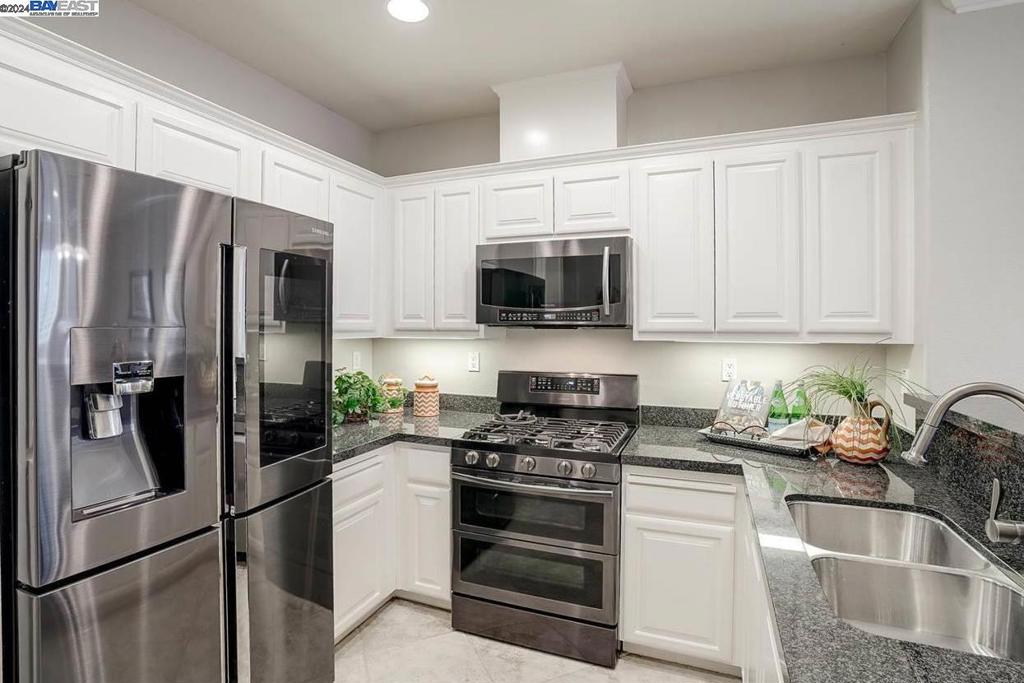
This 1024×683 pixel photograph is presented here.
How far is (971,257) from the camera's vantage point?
2.02 m

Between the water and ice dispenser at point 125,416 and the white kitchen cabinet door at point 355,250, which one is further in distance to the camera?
the white kitchen cabinet door at point 355,250

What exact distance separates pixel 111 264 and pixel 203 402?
0.45 m

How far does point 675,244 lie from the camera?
2.57m

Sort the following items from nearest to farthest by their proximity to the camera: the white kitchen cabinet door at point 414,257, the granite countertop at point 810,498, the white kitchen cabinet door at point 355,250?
the granite countertop at point 810,498 < the white kitchen cabinet door at point 355,250 < the white kitchen cabinet door at point 414,257

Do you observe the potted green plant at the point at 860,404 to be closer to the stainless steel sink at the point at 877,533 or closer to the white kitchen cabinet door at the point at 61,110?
the stainless steel sink at the point at 877,533

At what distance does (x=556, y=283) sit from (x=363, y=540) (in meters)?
1.49

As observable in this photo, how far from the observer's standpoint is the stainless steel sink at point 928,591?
46.6 inches

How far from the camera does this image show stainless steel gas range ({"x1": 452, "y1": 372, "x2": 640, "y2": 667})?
229 cm

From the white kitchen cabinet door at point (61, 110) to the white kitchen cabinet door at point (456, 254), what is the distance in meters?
1.49

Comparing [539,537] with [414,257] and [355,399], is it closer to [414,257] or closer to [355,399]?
[355,399]

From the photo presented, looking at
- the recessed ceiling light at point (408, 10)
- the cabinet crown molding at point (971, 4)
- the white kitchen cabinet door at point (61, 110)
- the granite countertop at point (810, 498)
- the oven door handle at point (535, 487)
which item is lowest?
the oven door handle at point (535, 487)

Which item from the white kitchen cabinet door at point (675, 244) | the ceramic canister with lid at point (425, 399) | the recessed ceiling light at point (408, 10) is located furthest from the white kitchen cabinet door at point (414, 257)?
the white kitchen cabinet door at point (675, 244)

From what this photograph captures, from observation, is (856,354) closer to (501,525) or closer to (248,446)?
(501,525)

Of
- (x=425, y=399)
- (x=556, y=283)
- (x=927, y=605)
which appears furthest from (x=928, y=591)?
(x=425, y=399)
